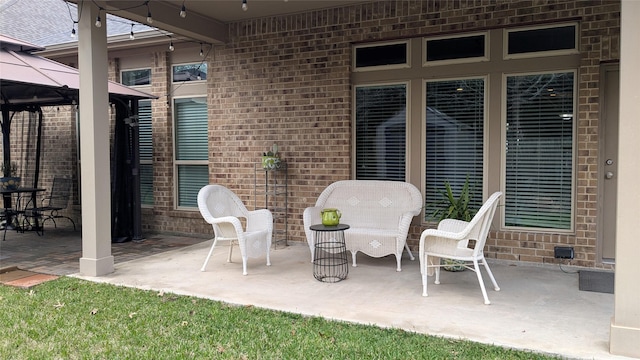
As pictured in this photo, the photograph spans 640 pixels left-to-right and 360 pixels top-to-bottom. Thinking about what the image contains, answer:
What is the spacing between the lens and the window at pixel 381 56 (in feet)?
19.5

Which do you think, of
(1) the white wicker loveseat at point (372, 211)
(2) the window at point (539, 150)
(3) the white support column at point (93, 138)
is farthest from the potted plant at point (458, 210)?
(3) the white support column at point (93, 138)

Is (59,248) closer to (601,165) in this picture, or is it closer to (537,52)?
(537,52)

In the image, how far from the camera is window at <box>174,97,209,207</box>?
7.43 metres

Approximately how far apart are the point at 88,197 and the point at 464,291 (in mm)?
3775

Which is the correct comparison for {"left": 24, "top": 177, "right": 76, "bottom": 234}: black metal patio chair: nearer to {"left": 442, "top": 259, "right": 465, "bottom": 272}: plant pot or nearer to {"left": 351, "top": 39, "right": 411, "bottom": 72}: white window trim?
{"left": 351, "top": 39, "right": 411, "bottom": 72}: white window trim

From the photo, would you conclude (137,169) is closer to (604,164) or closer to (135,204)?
(135,204)

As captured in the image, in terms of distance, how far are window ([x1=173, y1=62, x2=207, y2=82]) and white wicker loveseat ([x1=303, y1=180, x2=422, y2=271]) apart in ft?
9.43

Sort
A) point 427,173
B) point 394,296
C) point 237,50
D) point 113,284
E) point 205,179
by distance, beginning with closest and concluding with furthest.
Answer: point 394,296
point 113,284
point 427,173
point 237,50
point 205,179

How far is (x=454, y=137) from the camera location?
5734 mm

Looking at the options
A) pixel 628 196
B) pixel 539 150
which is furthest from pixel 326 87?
pixel 628 196

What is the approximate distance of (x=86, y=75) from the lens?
4.80 metres

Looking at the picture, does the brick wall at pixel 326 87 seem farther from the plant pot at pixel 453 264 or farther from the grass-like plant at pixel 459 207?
the plant pot at pixel 453 264

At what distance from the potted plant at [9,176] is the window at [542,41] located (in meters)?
7.55

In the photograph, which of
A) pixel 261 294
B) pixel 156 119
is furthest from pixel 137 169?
pixel 261 294
